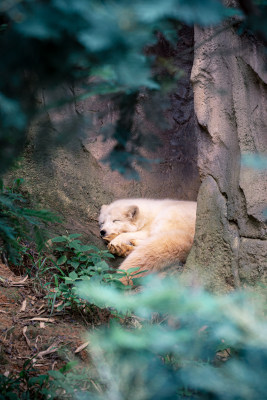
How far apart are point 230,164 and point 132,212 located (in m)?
2.41

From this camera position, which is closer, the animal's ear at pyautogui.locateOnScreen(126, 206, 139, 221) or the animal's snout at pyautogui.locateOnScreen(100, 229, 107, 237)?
the animal's snout at pyautogui.locateOnScreen(100, 229, 107, 237)

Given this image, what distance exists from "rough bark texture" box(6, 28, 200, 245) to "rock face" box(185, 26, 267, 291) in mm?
1260

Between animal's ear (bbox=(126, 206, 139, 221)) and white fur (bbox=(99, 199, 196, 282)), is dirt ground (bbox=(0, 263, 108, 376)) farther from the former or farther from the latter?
animal's ear (bbox=(126, 206, 139, 221))

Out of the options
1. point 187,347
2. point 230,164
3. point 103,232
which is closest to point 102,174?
point 103,232

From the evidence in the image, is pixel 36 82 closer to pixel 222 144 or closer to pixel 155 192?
pixel 222 144

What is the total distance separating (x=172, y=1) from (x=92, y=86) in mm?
392

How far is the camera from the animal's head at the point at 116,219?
17.5ft

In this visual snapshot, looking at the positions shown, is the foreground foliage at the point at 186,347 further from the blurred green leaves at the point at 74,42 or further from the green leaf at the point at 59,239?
the green leaf at the point at 59,239

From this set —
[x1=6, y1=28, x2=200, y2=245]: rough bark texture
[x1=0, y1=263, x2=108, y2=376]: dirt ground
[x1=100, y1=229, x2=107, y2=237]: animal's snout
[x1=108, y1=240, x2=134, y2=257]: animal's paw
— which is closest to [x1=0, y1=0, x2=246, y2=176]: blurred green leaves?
[x1=0, y1=263, x2=108, y2=376]: dirt ground

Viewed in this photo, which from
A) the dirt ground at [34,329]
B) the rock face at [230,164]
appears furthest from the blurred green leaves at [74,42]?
the rock face at [230,164]

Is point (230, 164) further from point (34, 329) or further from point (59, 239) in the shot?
point (34, 329)

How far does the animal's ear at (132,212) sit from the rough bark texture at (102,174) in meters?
0.53

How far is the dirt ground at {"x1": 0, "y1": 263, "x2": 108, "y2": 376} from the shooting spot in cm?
245

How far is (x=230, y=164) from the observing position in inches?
130
